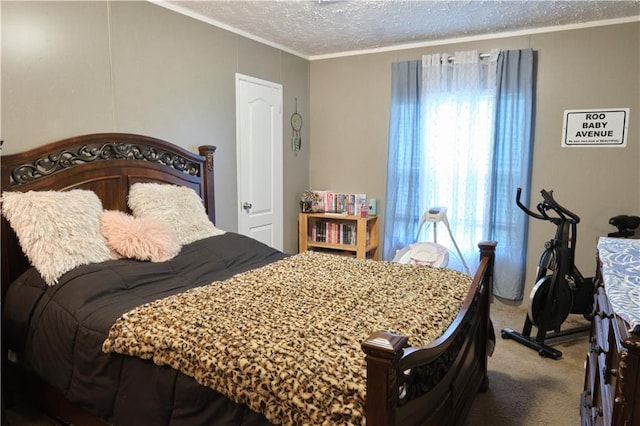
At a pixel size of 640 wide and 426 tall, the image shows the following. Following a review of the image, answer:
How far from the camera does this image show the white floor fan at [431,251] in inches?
150

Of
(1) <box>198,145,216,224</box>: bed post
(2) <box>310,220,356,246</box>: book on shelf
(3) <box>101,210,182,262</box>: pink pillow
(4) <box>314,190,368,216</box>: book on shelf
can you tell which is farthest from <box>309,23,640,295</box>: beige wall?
(3) <box>101,210,182,262</box>: pink pillow

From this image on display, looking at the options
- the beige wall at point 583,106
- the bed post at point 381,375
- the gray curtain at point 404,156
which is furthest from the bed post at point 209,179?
the bed post at point 381,375

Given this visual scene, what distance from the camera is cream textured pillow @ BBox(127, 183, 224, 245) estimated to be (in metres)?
2.85

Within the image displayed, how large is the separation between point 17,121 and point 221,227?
174 cm

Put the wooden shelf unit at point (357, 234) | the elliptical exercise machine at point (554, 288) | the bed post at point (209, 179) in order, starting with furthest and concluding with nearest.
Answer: the wooden shelf unit at point (357, 234) → the bed post at point (209, 179) → the elliptical exercise machine at point (554, 288)

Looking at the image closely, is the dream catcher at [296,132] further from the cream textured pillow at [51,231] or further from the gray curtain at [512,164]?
the cream textured pillow at [51,231]

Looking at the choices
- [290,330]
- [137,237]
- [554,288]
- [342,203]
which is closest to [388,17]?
[342,203]

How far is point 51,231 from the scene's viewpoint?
2.24 meters

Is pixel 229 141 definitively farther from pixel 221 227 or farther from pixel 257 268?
pixel 257 268

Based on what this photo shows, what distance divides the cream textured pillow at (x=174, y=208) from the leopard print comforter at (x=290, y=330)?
680 millimetres

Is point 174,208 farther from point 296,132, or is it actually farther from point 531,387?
point 531,387

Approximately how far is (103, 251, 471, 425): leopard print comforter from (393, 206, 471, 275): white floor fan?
4.07ft

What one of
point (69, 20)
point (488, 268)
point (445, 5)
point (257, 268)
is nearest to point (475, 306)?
point (488, 268)

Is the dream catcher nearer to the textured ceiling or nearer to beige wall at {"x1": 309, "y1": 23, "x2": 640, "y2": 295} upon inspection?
the textured ceiling
